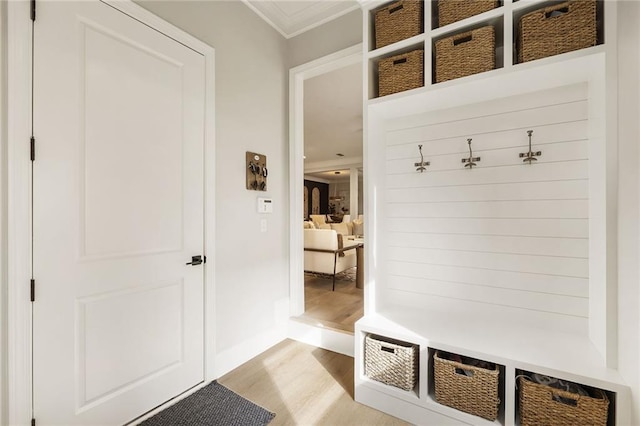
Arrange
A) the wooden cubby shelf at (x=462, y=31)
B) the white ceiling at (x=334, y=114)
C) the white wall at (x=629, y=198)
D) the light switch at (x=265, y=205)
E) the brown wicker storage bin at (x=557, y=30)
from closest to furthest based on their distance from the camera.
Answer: the white wall at (x=629, y=198) < the brown wicker storage bin at (x=557, y=30) < the wooden cubby shelf at (x=462, y=31) < the light switch at (x=265, y=205) < the white ceiling at (x=334, y=114)

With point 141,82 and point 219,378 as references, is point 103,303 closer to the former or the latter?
point 219,378

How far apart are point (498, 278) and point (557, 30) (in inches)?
54.7

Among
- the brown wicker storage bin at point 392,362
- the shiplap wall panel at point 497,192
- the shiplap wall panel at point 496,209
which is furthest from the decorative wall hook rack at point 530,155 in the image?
the brown wicker storage bin at point 392,362

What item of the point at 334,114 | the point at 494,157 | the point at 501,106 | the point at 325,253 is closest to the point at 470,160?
the point at 494,157

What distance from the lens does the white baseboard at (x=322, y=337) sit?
2.44 meters

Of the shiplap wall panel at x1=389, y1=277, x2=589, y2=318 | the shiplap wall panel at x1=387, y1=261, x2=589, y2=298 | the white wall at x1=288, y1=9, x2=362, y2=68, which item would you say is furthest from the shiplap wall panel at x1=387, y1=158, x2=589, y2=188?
the white wall at x1=288, y1=9, x2=362, y2=68

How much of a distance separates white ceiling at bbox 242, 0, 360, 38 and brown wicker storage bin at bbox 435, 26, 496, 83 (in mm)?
976

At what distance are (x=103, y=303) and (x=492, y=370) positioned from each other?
2.04 m

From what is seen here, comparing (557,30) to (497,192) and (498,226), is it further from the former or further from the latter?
(498,226)

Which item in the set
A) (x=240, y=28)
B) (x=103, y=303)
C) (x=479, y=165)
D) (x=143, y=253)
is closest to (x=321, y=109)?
(x=240, y=28)

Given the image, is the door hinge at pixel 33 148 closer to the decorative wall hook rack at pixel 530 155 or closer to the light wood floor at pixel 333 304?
the light wood floor at pixel 333 304

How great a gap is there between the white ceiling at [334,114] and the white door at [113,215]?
6.54 feet

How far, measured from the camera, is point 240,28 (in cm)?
232

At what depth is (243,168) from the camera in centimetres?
234
